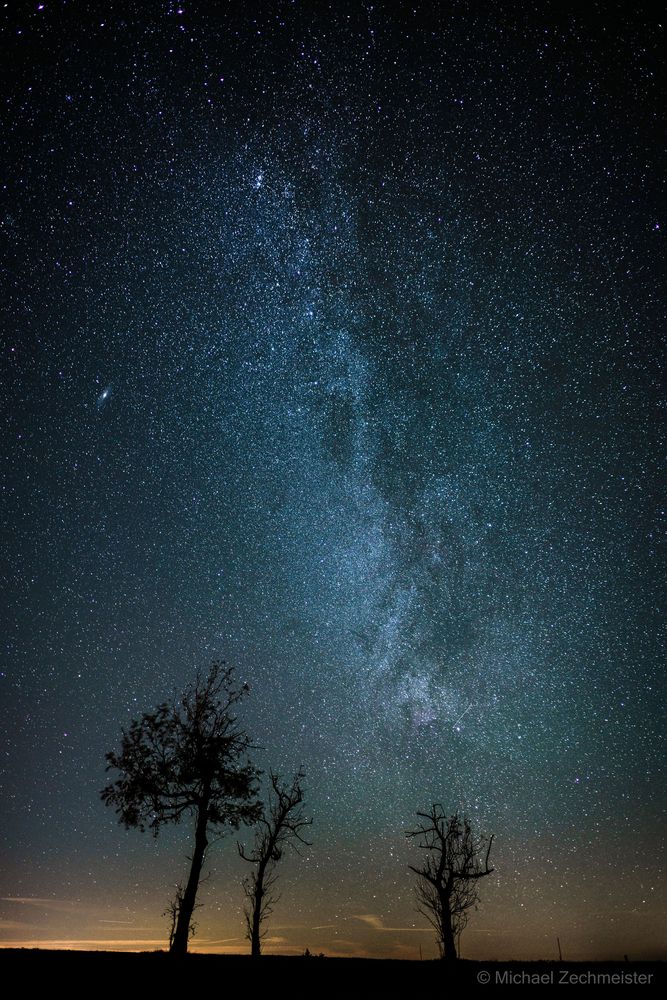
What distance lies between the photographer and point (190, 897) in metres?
18.1

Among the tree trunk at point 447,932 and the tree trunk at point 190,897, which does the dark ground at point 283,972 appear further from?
the tree trunk at point 447,932

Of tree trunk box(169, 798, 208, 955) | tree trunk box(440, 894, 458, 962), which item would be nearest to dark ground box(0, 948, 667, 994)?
tree trunk box(169, 798, 208, 955)

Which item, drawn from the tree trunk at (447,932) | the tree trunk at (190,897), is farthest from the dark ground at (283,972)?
the tree trunk at (447,932)

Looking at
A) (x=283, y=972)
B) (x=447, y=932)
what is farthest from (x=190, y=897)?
(x=447, y=932)

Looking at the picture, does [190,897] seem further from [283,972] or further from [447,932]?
[447,932]

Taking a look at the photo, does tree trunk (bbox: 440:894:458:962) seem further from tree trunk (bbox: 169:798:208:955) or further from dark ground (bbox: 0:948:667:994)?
tree trunk (bbox: 169:798:208:955)

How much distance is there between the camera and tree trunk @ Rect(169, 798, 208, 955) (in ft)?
57.1

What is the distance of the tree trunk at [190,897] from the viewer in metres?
17.4

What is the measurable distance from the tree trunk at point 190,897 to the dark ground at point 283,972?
3.59m

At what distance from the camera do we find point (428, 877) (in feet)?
87.7

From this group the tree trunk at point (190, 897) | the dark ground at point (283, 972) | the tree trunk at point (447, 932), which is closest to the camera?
the dark ground at point (283, 972)

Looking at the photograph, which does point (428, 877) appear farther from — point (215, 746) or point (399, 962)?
point (215, 746)

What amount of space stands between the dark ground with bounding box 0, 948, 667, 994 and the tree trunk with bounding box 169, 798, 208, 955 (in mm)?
3589

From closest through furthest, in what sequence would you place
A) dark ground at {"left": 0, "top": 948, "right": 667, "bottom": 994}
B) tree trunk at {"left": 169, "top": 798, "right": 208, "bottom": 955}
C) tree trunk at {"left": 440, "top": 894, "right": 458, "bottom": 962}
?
dark ground at {"left": 0, "top": 948, "right": 667, "bottom": 994} → tree trunk at {"left": 169, "top": 798, "right": 208, "bottom": 955} → tree trunk at {"left": 440, "top": 894, "right": 458, "bottom": 962}
